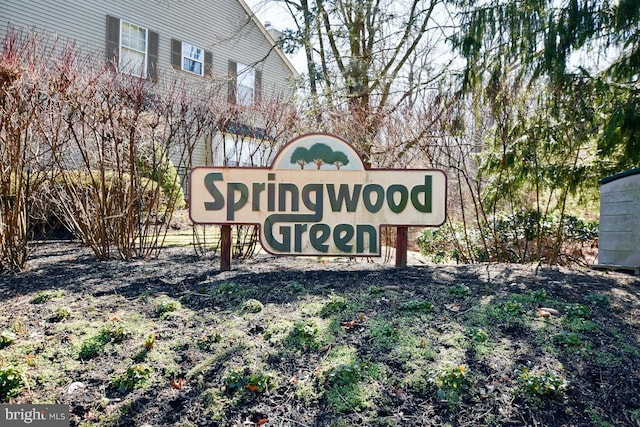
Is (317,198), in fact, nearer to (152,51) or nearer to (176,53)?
(152,51)

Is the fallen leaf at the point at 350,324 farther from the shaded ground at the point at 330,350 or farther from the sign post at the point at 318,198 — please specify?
the sign post at the point at 318,198

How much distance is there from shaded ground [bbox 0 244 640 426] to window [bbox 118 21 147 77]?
9.17 metres

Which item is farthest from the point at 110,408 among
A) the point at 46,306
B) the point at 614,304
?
the point at 614,304

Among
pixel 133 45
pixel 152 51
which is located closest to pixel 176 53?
pixel 152 51

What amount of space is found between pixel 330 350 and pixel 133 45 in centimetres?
1183

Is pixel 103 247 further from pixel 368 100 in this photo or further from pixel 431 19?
pixel 431 19

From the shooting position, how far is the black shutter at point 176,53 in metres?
13.4

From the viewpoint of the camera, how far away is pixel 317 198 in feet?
16.3

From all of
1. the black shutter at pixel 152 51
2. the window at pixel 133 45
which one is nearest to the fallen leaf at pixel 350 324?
the window at pixel 133 45

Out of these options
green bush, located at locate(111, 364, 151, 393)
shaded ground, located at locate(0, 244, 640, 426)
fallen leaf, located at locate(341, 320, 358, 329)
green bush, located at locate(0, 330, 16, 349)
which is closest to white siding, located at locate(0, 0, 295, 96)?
shaded ground, located at locate(0, 244, 640, 426)

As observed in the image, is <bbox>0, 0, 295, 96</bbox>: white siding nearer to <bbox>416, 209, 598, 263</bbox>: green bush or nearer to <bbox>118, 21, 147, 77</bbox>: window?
<bbox>118, 21, 147, 77</bbox>: window

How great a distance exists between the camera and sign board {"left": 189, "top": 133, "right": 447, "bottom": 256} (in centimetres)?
496

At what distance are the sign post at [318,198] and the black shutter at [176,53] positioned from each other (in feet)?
31.8

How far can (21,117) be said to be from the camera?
4617 mm
